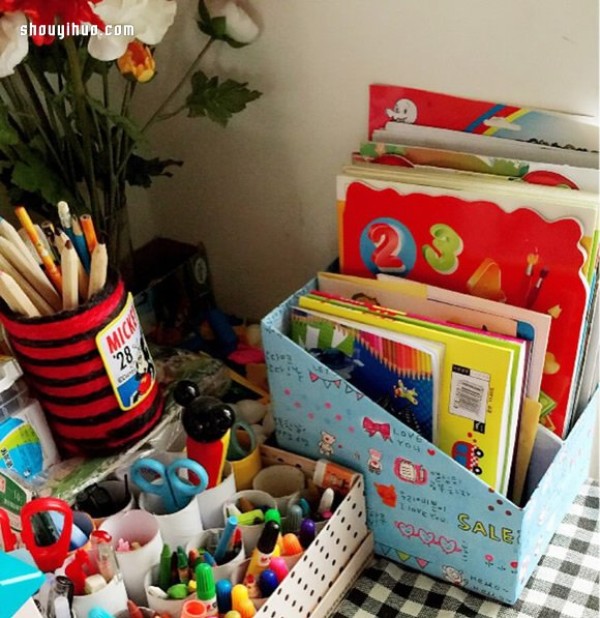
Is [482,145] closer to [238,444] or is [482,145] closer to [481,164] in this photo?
[481,164]

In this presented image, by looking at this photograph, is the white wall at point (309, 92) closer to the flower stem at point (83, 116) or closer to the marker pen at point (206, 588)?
the flower stem at point (83, 116)

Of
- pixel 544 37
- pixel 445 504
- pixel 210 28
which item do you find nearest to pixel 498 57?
pixel 544 37

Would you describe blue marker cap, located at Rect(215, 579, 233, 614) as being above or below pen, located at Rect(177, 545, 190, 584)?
below

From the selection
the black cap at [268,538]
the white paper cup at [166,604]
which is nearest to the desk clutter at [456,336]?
the black cap at [268,538]

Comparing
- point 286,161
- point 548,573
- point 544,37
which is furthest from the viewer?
point 286,161

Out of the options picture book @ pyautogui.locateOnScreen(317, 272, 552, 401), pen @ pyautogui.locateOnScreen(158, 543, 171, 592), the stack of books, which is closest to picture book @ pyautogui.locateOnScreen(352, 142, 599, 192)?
the stack of books

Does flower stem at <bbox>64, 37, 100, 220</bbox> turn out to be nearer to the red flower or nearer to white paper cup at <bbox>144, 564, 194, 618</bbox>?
the red flower

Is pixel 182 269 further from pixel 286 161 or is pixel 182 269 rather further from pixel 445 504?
pixel 445 504

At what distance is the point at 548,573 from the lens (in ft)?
2.84

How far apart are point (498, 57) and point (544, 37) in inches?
1.8

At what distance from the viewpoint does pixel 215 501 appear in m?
0.83

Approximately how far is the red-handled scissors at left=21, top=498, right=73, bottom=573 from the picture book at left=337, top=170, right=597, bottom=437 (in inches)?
15.1

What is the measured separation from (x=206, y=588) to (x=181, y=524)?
0.10 m

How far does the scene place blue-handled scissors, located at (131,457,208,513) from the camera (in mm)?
783
